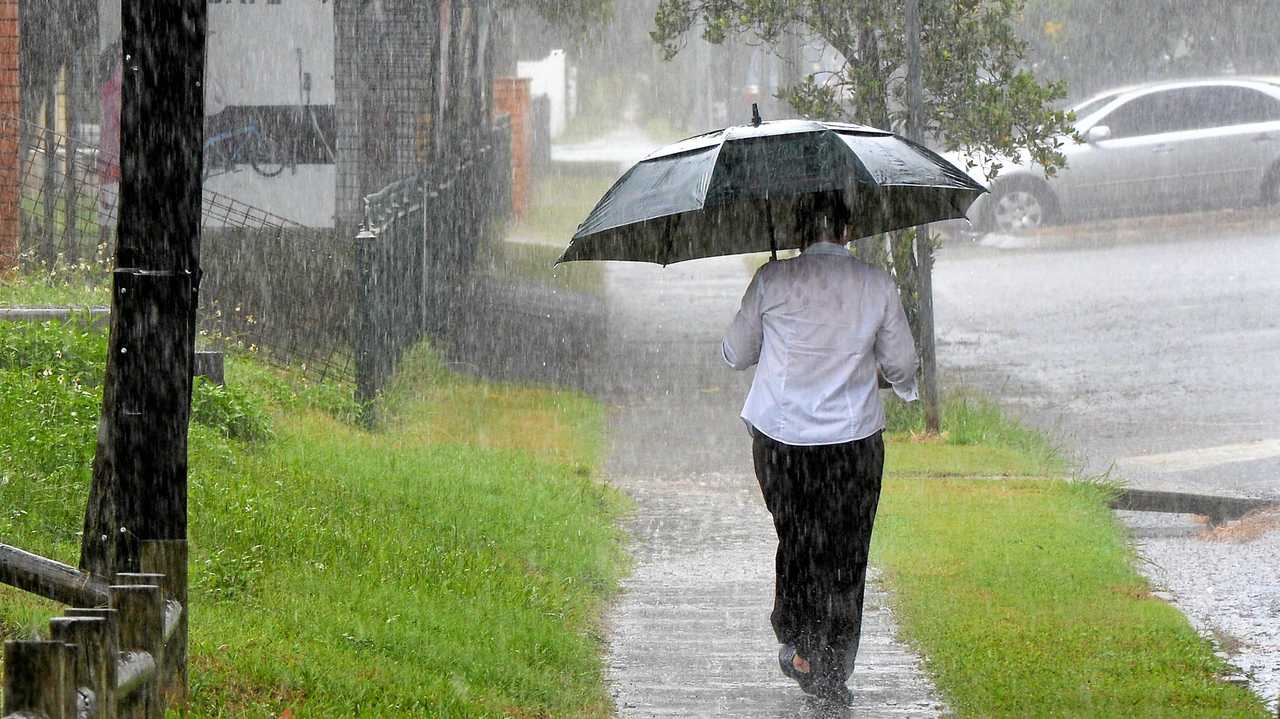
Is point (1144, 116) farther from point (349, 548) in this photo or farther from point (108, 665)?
point (108, 665)

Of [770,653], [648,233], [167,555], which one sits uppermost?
[648,233]

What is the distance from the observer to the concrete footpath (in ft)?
18.6

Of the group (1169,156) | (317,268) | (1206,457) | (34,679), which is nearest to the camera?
(34,679)

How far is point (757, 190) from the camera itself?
5.35m

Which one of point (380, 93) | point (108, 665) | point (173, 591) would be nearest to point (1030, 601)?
point (173, 591)

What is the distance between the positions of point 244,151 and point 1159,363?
10.2 m

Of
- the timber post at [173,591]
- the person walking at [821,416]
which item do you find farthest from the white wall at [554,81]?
the timber post at [173,591]

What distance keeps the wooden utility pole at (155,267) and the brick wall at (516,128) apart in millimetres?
22680

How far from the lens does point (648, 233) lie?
5.84 meters

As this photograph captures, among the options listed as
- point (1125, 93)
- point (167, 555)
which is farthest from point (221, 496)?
point (1125, 93)

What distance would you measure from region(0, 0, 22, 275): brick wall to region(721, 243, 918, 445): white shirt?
31.5 ft

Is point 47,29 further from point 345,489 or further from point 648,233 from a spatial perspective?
point 648,233

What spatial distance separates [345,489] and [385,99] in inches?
347

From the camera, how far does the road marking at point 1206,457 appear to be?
33.3 feet
